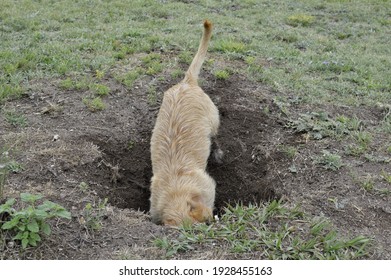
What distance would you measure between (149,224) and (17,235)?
1.17m

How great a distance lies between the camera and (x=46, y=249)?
3982 mm

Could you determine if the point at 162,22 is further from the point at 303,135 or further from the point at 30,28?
the point at 303,135

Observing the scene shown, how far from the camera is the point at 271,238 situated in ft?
13.7

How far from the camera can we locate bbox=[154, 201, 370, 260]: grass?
159 inches

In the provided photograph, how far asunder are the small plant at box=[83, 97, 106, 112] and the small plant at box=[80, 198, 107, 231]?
83.8 inches

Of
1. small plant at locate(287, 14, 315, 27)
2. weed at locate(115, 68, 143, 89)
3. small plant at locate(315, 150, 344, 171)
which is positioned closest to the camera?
small plant at locate(315, 150, 344, 171)

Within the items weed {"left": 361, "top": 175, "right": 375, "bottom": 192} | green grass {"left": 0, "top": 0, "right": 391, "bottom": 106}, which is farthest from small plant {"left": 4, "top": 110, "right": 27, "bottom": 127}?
weed {"left": 361, "top": 175, "right": 375, "bottom": 192}

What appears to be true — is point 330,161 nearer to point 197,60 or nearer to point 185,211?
point 185,211

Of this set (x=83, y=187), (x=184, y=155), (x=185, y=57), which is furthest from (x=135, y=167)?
(x=185, y=57)

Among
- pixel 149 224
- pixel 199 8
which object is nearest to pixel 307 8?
pixel 199 8

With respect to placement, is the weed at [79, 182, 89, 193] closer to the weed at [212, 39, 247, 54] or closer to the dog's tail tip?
the dog's tail tip

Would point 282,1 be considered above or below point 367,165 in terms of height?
above

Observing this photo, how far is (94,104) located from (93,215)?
7.99ft

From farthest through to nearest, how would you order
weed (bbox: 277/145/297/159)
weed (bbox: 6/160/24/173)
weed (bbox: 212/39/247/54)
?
weed (bbox: 212/39/247/54)
weed (bbox: 277/145/297/159)
weed (bbox: 6/160/24/173)
